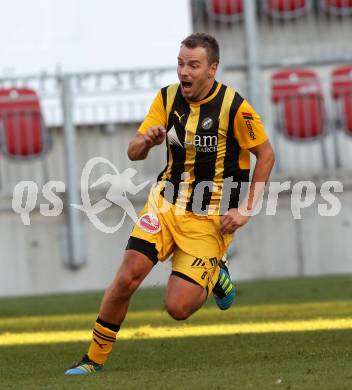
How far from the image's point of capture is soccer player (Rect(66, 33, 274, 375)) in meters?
7.68

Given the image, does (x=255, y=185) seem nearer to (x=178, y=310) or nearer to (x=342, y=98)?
(x=178, y=310)

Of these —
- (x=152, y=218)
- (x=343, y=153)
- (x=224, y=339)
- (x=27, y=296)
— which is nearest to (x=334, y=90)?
(x=343, y=153)

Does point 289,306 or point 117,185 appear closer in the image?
point 289,306

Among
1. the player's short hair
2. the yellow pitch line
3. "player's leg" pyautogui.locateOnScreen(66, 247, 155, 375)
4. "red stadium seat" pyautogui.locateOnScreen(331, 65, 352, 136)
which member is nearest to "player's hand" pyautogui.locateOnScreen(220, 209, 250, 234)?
"player's leg" pyautogui.locateOnScreen(66, 247, 155, 375)

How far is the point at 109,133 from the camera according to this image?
51.5ft

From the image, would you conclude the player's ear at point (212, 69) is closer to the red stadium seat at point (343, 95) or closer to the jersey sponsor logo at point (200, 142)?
the jersey sponsor logo at point (200, 142)

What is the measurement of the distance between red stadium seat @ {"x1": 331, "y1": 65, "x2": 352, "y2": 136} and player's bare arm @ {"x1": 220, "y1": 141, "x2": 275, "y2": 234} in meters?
8.01

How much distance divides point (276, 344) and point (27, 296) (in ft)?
21.1

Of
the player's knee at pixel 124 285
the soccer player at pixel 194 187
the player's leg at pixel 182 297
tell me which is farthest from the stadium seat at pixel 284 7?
the player's knee at pixel 124 285

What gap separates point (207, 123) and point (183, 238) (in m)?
0.69

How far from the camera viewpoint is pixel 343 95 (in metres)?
15.8

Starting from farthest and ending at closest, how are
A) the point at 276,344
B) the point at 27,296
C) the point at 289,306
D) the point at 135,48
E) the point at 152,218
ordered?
the point at 135,48 < the point at 27,296 < the point at 289,306 < the point at 276,344 < the point at 152,218

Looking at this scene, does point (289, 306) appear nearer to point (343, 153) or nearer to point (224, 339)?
point (224, 339)

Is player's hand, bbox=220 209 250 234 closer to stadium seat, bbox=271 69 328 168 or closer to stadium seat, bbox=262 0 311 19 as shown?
stadium seat, bbox=271 69 328 168
